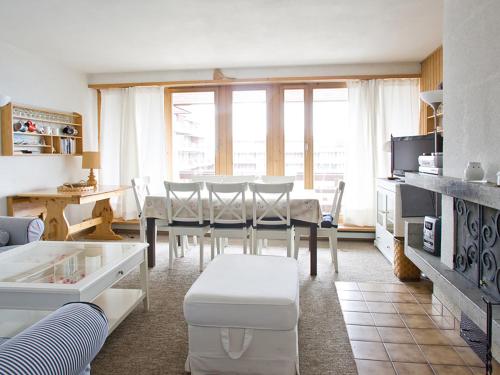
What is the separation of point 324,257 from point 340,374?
2.45m

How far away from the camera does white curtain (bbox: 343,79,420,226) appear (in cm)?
513

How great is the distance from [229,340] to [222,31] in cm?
298

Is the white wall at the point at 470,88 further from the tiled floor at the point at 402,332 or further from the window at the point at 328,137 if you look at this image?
the window at the point at 328,137

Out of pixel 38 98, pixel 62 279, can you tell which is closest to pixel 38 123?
pixel 38 98

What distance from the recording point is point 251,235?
383 centimetres

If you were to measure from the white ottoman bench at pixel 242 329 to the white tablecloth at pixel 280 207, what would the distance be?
1.75 m

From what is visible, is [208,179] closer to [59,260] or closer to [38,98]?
[38,98]

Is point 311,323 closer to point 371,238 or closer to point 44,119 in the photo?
point 371,238

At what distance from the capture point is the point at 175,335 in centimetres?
252

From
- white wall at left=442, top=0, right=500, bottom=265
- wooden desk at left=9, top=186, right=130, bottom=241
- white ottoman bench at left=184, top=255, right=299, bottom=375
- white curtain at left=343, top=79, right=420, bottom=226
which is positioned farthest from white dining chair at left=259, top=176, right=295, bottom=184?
white ottoman bench at left=184, top=255, right=299, bottom=375

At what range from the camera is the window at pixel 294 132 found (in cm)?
550

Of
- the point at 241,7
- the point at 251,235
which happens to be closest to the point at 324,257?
the point at 251,235

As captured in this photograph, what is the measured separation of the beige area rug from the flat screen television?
53.9 inches

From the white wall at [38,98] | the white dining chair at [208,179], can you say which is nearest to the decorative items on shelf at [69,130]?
the white wall at [38,98]
